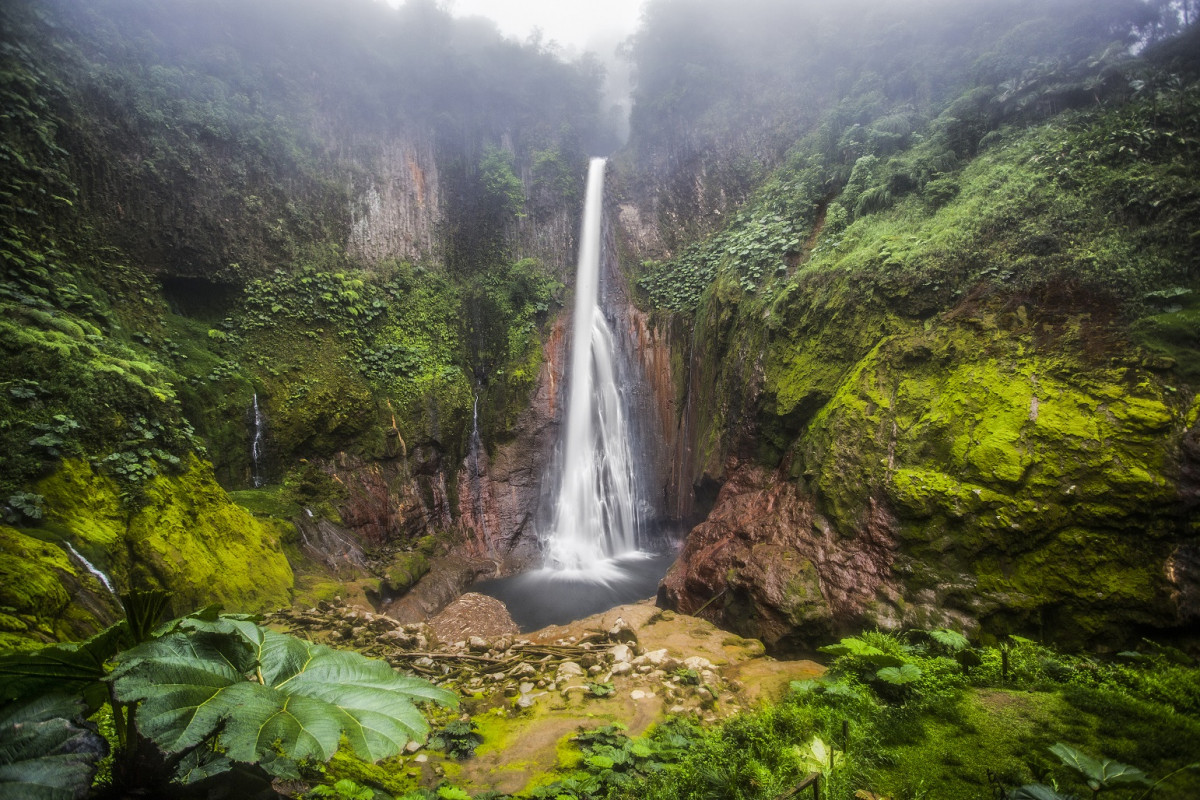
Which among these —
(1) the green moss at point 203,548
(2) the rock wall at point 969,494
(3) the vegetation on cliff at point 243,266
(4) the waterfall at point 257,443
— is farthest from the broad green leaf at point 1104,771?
(4) the waterfall at point 257,443

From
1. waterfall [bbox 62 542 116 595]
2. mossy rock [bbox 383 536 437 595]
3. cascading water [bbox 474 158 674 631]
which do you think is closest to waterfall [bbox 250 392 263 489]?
mossy rock [bbox 383 536 437 595]

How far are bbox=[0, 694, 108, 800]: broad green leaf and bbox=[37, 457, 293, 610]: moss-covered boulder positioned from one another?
5.50 meters

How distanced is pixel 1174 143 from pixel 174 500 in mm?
13878

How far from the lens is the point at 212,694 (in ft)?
4.27

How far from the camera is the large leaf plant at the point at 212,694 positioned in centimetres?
119

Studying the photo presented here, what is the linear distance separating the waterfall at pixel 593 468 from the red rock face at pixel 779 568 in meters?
4.27

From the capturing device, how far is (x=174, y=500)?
260 inches

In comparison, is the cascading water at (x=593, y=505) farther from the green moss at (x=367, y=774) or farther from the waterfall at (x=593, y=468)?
the green moss at (x=367, y=774)

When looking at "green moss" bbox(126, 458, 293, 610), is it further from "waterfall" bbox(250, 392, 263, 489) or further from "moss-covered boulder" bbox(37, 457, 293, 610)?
"waterfall" bbox(250, 392, 263, 489)

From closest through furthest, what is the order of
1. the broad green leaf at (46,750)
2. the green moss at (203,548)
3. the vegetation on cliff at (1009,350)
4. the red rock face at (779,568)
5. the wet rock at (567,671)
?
1. the broad green leaf at (46,750)
2. the vegetation on cliff at (1009,350)
3. the wet rock at (567,671)
4. the red rock face at (779,568)
5. the green moss at (203,548)

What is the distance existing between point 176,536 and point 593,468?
8721 millimetres

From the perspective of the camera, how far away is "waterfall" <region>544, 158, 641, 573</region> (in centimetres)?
1256

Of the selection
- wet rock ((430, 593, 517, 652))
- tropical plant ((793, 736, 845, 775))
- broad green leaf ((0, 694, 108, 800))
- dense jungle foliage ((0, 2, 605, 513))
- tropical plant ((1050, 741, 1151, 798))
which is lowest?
wet rock ((430, 593, 517, 652))

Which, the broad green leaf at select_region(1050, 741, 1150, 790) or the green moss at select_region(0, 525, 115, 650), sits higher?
the green moss at select_region(0, 525, 115, 650)
